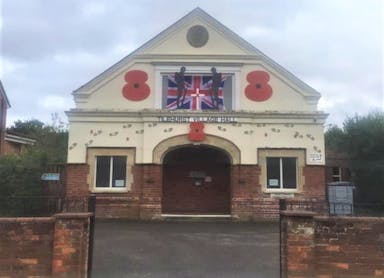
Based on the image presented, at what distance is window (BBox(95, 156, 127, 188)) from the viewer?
21.3 meters

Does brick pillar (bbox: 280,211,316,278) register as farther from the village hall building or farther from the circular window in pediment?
the circular window in pediment

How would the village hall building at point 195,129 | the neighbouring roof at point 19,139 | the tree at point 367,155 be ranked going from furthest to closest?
the neighbouring roof at point 19,139 < the tree at point 367,155 < the village hall building at point 195,129

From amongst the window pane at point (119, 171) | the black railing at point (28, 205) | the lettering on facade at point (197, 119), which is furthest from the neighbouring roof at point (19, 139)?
the lettering on facade at point (197, 119)

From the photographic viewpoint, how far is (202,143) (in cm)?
Answer: 2127

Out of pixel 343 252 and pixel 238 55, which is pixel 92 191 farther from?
pixel 343 252

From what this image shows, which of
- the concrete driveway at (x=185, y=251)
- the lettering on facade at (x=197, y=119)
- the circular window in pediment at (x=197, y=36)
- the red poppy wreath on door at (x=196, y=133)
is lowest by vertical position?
the concrete driveway at (x=185, y=251)

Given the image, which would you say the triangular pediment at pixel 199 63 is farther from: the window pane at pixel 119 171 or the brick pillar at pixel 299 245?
the brick pillar at pixel 299 245

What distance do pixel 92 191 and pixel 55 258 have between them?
1328 cm

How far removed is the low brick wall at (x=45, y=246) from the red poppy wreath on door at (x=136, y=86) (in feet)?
45.9

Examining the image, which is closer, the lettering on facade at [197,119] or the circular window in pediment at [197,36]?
the lettering on facade at [197,119]

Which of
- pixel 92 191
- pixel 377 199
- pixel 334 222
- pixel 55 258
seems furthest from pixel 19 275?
pixel 377 199

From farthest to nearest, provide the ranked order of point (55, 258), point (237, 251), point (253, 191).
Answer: point (253, 191)
point (237, 251)
point (55, 258)

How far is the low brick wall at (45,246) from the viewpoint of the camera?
315 inches

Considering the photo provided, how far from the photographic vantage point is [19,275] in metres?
8.07
